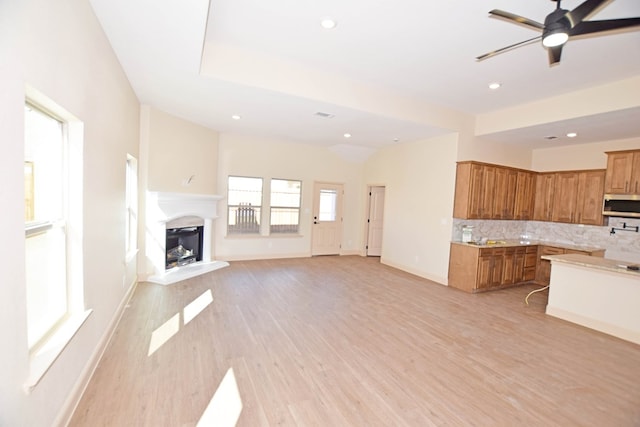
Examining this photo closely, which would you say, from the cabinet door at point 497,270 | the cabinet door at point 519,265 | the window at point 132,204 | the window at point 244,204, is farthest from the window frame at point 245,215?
the cabinet door at point 519,265

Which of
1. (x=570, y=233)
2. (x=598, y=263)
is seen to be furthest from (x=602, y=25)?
(x=570, y=233)

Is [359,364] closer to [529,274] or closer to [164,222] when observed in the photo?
[164,222]

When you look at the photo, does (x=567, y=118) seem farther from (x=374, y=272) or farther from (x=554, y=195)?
(x=374, y=272)

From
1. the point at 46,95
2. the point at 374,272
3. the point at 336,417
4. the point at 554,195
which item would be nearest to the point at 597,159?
the point at 554,195

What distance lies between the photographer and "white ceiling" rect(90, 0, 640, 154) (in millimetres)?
2568

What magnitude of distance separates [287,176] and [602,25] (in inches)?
239

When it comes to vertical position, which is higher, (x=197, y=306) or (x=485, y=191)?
(x=485, y=191)

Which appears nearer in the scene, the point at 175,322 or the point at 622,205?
the point at 175,322

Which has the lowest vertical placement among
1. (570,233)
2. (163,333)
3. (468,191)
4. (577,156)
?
(163,333)

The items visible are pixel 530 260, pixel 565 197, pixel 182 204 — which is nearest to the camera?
pixel 182 204

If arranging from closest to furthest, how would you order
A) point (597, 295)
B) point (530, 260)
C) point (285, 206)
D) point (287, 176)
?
point (597, 295) < point (530, 260) < point (287, 176) < point (285, 206)

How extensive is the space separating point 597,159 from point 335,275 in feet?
18.7

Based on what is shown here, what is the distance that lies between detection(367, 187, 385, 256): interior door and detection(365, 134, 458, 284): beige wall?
0.65 meters

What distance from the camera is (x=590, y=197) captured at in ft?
18.6
